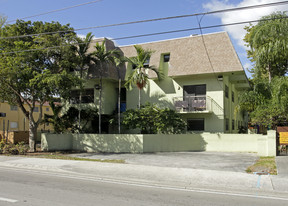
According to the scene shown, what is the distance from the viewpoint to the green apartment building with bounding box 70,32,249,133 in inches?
830

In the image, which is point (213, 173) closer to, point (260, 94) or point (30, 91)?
point (260, 94)

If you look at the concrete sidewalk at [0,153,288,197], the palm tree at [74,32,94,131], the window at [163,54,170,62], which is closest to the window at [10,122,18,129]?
the palm tree at [74,32,94,131]

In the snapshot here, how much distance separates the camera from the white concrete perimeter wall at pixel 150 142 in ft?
62.7

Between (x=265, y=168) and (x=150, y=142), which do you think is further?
(x=150, y=142)

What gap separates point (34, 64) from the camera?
17859 mm

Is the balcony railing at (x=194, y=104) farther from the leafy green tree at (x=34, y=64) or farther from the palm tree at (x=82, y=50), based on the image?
the leafy green tree at (x=34, y=64)

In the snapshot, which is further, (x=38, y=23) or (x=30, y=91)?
(x=38, y=23)

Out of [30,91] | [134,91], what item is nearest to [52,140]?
[30,91]

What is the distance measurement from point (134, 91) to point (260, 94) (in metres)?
10.3

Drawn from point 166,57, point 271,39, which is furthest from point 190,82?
point 271,39

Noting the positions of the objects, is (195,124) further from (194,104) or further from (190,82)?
(190,82)

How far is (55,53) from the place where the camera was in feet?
62.6

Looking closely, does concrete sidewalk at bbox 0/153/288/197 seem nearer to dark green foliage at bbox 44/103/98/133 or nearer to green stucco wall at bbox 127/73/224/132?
dark green foliage at bbox 44/103/98/133

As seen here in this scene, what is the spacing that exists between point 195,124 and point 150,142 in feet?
15.8
